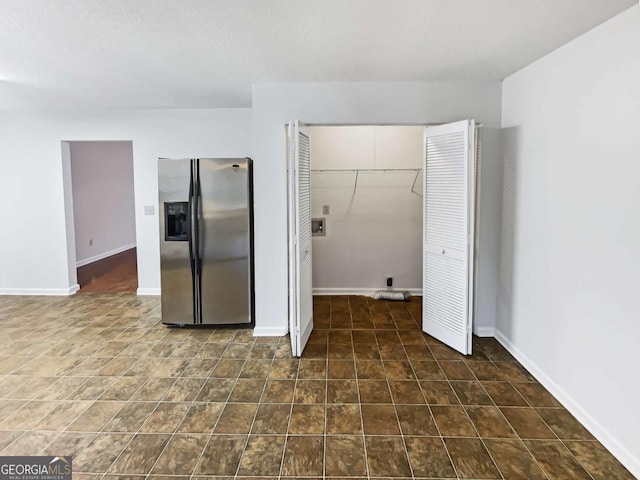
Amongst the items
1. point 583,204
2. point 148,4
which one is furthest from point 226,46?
point 583,204

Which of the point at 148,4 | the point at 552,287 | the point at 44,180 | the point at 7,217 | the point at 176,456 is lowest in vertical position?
the point at 176,456

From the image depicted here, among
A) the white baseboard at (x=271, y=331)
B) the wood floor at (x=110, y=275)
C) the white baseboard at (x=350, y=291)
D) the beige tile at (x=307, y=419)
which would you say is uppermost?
the wood floor at (x=110, y=275)

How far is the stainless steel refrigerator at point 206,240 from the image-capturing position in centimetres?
399

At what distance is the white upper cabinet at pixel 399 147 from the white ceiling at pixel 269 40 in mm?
1640

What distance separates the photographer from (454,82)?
3.67 meters

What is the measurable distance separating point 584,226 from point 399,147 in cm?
305

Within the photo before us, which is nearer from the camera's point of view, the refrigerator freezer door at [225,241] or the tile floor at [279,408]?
the tile floor at [279,408]

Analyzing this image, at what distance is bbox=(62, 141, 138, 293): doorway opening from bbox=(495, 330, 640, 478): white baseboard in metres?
4.77

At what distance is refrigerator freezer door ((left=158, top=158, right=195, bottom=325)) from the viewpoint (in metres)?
4.04

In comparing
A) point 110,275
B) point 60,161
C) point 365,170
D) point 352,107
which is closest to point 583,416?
point 352,107

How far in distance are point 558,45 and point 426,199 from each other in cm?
157

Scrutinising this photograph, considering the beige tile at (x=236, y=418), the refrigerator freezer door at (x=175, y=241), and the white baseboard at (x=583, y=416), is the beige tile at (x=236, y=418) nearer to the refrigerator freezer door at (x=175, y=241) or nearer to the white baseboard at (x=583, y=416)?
the refrigerator freezer door at (x=175, y=241)

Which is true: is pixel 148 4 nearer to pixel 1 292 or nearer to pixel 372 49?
pixel 372 49

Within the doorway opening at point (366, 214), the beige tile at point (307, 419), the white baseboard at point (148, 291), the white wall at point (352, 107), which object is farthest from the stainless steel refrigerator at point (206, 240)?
the beige tile at point (307, 419)
